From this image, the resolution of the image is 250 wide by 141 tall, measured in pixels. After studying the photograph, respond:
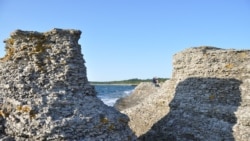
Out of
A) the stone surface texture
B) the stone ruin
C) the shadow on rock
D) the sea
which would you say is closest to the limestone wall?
the stone surface texture

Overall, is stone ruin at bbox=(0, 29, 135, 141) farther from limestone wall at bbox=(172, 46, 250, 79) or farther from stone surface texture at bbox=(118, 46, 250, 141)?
limestone wall at bbox=(172, 46, 250, 79)

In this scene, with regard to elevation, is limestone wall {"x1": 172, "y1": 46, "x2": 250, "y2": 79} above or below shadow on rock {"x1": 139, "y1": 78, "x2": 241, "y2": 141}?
above

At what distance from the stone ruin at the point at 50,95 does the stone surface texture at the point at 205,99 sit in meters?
4.98

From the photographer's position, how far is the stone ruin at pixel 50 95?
37.4ft

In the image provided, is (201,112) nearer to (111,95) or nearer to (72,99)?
(72,99)

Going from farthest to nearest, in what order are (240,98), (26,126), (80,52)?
(240,98) < (80,52) < (26,126)

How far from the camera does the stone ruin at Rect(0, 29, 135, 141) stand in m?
11.4

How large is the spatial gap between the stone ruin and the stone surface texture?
16.3 ft

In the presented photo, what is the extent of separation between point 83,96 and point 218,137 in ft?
21.5

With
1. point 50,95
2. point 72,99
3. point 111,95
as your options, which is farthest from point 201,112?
point 111,95

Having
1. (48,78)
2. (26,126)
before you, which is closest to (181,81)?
(48,78)

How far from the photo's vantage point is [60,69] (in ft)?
41.4

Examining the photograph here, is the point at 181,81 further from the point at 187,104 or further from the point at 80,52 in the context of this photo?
the point at 80,52

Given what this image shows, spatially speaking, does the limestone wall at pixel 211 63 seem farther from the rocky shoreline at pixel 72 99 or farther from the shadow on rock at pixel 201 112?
the shadow on rock at pixel 201 112
